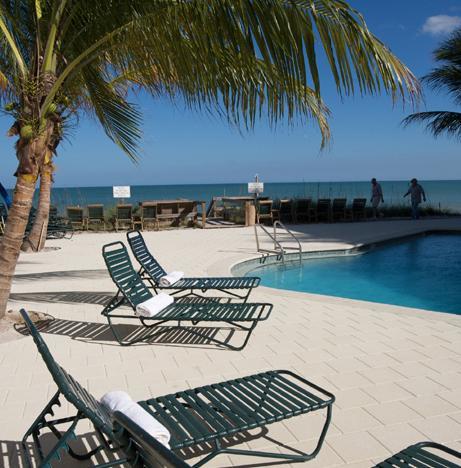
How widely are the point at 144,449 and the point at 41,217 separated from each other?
9.71m

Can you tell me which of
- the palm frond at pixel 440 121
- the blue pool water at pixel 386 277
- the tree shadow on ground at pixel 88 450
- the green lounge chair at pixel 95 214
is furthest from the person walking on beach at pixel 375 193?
the tree shadow on ground at pixel 88 450

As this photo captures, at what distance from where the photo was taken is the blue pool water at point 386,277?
7918 mm

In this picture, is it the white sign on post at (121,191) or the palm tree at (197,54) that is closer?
the palm tree at (197,54)

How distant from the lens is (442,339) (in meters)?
4.46

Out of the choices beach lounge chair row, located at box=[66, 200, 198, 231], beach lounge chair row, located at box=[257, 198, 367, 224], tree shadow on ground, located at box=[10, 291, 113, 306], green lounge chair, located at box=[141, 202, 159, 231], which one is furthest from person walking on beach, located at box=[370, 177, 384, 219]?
tree shadow on ground, located at box=[10, 291, 113, 306]

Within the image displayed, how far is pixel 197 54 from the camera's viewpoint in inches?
163

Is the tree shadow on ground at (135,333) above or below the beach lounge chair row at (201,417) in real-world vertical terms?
below

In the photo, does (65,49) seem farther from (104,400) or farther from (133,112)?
(104,400)

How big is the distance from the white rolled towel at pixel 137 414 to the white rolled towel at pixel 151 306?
1910 millimetres

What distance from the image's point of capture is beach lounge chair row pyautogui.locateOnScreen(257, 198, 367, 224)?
17.1 meters

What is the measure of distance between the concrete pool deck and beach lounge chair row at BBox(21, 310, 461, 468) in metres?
0.20

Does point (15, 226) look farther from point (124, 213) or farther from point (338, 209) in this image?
point (338, 209)

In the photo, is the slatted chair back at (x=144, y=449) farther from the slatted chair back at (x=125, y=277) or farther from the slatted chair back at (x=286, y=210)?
the slatted chair back at (x=286, y=210)

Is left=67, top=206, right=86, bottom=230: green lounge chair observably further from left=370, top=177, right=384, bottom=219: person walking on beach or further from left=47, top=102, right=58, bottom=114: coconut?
left=47, top=102, right=58, bottom=114: coconut
